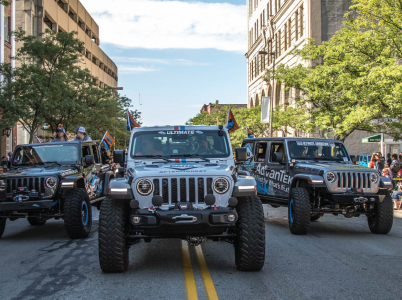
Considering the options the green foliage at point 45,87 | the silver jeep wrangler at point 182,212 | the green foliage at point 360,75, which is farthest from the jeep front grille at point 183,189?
the green foliage at point 45,87

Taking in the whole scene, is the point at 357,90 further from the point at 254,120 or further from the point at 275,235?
the point at 254,120

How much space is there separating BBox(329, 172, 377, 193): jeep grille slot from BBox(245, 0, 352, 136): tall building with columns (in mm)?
16120

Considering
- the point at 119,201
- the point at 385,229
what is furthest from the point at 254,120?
the point at 119,201

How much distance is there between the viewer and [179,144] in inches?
311

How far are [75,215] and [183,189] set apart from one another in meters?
3.71

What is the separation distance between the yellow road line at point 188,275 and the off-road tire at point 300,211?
258 cm

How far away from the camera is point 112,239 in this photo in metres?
6.25

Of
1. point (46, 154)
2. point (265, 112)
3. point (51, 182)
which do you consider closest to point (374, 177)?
point (51, 182)

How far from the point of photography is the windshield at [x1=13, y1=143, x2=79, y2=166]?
36.0 ft

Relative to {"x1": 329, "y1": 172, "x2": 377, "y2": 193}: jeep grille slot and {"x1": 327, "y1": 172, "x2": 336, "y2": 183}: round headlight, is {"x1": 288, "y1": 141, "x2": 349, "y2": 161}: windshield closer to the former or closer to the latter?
{"x1": 329, "y1": 172, "x2": 377, "y2": 193}: jeep grille slot

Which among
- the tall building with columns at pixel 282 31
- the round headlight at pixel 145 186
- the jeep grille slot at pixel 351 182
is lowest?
the jeep grille slot at pixel 351 182

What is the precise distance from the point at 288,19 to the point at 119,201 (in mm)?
43344

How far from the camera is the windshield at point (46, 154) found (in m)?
11.0

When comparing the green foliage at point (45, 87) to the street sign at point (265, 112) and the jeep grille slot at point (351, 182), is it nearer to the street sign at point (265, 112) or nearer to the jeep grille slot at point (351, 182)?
the street sign at point (265, 112)
